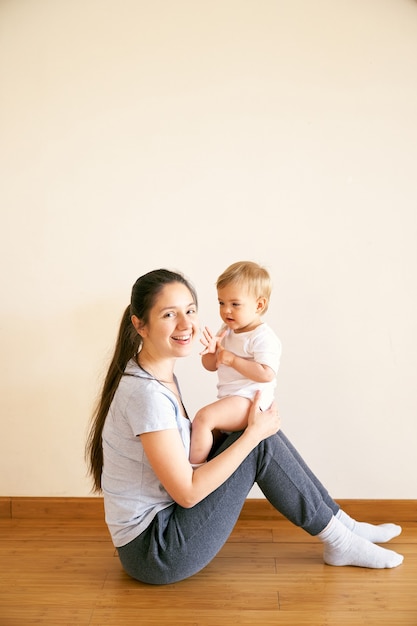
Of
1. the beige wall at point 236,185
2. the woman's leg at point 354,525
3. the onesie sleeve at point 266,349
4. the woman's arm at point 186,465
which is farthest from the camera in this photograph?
the beige wall at point 236,185

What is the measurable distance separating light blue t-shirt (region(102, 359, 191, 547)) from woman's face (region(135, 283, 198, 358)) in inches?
4.9

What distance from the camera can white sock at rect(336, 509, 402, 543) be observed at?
2.54m

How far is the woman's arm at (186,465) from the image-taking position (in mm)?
2109

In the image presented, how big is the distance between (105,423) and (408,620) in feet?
3.48

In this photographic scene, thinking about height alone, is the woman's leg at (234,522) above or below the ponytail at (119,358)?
below

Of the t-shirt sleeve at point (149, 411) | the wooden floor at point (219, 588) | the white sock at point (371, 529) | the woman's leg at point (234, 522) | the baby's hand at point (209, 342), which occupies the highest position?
the baby's hand at point (209, 342)

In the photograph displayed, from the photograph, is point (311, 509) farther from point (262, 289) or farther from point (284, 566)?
point (262, 289)

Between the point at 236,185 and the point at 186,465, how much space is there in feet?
3.65

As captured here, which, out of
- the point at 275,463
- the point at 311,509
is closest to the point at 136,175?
the point at 275,463

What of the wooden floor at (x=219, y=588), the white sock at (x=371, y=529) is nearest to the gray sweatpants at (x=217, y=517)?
the wooden floor at (x=219, y=588)

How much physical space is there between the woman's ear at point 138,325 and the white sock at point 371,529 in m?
0.94

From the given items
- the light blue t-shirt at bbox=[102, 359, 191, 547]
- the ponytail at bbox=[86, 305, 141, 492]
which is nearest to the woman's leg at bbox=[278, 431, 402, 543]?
the light blue t-shirt at bbox=[102, 359, 191, 547]

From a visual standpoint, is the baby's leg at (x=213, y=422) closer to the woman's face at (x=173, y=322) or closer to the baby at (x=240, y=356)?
the baby at (x=240, y=356)

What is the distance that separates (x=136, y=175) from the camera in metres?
2.76
